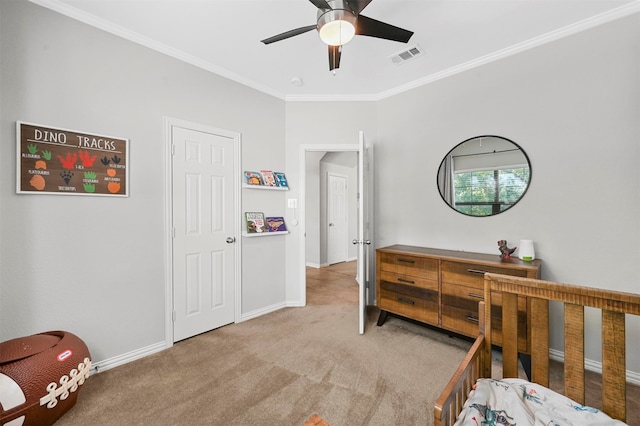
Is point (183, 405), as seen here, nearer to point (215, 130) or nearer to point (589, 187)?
point (215, 130)

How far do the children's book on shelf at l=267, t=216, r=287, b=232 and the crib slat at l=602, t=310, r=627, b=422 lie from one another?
109 inches

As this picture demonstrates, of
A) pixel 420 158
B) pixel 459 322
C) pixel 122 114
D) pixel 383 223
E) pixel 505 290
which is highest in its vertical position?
pixel 122 114

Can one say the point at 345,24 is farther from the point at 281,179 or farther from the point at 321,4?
the point at 281,179

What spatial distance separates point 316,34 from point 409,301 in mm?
2555

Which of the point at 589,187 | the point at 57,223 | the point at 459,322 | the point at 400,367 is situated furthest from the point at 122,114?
the point at 589,187

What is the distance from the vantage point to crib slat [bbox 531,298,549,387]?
1.18 meters

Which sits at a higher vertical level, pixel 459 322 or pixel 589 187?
pixel 589 187

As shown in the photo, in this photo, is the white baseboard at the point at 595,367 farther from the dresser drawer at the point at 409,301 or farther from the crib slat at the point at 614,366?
the crib slat at the point at 614,366

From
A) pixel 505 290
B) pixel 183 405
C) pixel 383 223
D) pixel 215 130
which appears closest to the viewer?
pixel 505 290

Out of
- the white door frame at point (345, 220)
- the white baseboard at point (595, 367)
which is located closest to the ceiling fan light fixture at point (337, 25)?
the white baseboard at point (595, 367)

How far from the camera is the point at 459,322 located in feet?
7.64

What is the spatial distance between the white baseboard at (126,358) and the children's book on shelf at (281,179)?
200cm

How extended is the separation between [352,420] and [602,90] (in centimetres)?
295

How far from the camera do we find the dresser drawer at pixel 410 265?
2486 mm
